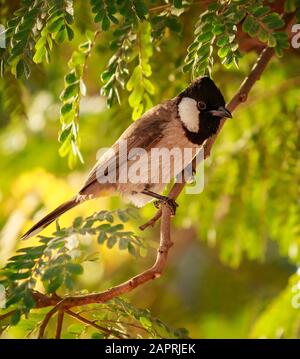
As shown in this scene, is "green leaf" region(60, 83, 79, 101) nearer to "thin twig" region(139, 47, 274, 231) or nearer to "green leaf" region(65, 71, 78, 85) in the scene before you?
"green leaf" region(65, 71, 78, 85)

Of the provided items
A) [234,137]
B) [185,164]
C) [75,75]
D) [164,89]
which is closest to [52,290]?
[75,75]

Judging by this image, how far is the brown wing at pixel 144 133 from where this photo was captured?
8.90 ft

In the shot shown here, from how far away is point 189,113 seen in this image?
2729mm

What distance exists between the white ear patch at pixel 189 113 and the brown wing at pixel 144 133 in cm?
3

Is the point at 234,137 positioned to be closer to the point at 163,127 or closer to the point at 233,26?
the point at 163,127

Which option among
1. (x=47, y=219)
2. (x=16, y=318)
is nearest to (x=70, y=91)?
(x=47, y=219)

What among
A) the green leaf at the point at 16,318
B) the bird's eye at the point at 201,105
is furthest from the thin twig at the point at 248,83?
the green leaf at the point at 16,318

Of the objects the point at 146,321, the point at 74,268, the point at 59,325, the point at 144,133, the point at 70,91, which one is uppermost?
the point at 70,91

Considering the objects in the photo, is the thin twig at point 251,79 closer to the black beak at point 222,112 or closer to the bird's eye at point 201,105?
the black beak at point 222,112

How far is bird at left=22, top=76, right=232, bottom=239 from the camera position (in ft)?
Result: 8.80

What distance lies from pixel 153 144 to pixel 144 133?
0.05 m

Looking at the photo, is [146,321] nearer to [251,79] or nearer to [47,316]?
[47,316]

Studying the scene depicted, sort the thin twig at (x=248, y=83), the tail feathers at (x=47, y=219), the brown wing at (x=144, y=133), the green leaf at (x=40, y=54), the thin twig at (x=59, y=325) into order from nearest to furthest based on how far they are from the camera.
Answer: the thin twig at (x=59, y=325), the green leaf at (x=40, y=54), the thin twig at (x=248, y=83), the tail feathers at (x=47, y=219), the brown wing at (x=144, y=133)

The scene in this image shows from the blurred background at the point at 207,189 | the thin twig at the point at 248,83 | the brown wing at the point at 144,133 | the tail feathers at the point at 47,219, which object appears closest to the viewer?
the thin twig at the point at 248,83
